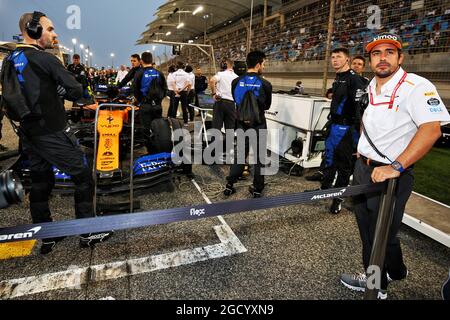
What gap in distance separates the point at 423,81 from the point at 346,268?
5.58 ft

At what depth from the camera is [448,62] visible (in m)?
6.85

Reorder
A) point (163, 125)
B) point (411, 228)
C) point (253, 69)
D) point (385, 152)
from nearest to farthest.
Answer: point (385, 152) < point (411, 228) < point (253, 69) < point (163, 125)

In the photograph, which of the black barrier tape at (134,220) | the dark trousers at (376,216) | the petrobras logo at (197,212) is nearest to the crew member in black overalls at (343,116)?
the dark trousers at (376,216)

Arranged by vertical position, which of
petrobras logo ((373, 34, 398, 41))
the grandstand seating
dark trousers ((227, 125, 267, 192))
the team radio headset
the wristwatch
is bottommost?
dark trousers ((227, 125, 267, 192))

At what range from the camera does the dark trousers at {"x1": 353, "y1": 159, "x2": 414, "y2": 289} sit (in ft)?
6.32

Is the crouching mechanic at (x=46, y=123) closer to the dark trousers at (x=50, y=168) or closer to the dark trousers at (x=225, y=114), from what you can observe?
the dark trousers at (x=50, y=168)

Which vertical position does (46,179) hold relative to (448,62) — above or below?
below

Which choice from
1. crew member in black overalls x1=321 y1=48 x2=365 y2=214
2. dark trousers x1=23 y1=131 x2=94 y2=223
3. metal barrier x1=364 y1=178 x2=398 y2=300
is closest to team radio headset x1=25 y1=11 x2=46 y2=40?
dark trousers x1=23 y1=131 x2=94 y2=223

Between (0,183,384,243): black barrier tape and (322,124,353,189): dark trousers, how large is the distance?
1.78 meters

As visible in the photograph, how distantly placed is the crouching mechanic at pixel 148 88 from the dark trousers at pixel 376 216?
15.2 feet

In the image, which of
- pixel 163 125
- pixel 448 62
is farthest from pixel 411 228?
pixel 448 62

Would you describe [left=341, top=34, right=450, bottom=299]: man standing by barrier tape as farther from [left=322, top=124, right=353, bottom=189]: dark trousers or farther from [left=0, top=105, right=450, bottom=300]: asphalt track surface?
[left=322, top=124, right=353, bottom=189]: dark trousers
